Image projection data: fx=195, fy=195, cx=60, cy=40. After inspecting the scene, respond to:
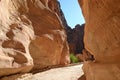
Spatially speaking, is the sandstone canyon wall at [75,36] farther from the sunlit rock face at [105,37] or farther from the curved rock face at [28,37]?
the sunlit rock face at [105,37]

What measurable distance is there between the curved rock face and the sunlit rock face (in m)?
5.53

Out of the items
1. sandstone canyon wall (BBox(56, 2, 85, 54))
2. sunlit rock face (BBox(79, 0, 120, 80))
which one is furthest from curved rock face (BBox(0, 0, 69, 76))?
sandstone canyon wall (BBox(56, 2, 85, 54))

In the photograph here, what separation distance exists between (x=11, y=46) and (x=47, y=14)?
5039 mm

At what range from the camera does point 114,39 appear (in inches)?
112

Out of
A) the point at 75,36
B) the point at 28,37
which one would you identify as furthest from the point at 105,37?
the point at 75,36

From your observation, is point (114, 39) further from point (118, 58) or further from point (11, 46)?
point (11, 46)

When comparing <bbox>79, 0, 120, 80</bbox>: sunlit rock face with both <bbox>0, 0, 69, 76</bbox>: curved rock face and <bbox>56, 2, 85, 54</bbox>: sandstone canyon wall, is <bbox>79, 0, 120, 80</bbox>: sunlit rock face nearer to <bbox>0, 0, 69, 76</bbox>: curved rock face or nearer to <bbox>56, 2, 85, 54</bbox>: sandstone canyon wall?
<bbox>0, 0, 69, 76</bbox>: curved rock face

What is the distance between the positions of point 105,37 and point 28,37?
8288 mm

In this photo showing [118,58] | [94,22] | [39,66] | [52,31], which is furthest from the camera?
[52,31]

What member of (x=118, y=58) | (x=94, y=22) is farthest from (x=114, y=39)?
(x=94, y=22)

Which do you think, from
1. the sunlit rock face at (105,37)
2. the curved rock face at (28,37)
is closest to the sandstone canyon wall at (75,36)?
the curved rock face at (28,37)

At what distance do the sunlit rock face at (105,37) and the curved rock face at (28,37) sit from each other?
218 inches

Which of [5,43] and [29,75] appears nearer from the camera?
[5,43]

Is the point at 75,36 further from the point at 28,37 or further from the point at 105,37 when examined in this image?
the point at 105,37
